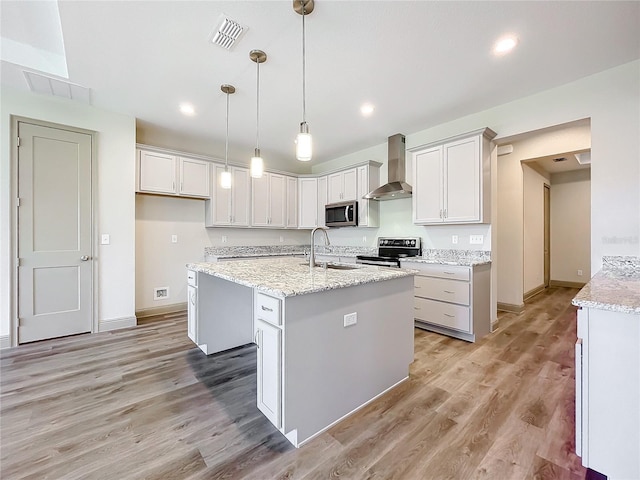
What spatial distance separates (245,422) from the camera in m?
1.72

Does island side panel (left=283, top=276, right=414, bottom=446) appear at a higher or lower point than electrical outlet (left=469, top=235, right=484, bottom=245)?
lower

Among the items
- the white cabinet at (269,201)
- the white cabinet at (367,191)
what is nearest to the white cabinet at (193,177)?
the white cabinet at (269,201)

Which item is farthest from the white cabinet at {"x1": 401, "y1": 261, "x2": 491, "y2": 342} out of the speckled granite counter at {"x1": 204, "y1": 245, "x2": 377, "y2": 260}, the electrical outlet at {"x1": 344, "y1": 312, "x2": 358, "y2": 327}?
the electrical outlet at {"x1": 344, "y1": 312, "x2": 358, "y2": 327}

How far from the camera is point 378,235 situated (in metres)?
4.77

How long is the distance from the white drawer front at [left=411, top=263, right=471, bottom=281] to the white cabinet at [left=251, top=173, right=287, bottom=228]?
2.79 metres

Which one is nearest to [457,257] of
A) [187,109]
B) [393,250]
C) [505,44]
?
[393,250]

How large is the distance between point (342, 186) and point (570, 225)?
521 centimetres

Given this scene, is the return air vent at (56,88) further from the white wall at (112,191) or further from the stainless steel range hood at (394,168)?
the stainless steel range hood at (394,168)

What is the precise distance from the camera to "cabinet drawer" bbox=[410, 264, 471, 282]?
302 centimetres

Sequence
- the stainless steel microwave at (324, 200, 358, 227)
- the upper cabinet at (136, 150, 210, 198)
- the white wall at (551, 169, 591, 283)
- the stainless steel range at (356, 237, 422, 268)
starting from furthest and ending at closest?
the white wall at (551, 169, 591, 283) < the stainless steel microwave at (324, 200, 358, 227) < the stainless steel range at (356, 237, 422, 268) < the upper cabinet at (136, 150, 210, 198)

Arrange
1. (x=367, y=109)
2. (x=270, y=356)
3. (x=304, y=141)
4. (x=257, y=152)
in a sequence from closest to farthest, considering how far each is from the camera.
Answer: (x=270, y=356) < (x=304, y=141) < (x=257, y=152) < (x=367, y=109)

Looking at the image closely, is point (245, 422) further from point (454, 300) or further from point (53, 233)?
point (53, 233)

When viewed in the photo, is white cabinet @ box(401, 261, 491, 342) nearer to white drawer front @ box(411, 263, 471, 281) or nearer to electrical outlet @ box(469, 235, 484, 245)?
white drawer front @ box(411, 263, 471, 281)

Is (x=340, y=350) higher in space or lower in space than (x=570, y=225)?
lower
